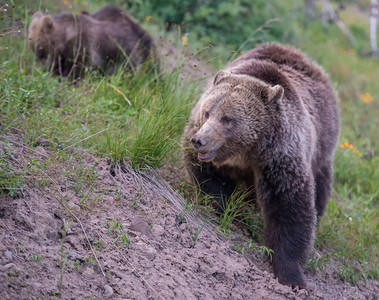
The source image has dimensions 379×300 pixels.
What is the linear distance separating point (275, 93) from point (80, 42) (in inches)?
143

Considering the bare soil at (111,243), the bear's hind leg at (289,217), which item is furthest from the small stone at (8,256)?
the bear's hind leg at (289,217)

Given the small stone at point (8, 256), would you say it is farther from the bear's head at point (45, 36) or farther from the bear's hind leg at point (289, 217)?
the bear's head at point (45, 36)

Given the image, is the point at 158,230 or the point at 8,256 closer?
the point at 8,256

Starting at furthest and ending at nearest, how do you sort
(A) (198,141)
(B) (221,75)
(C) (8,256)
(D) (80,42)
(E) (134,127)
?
(D) (80,42)
(E) (134,127)
(B) (221,75)
(A) (198,141)
(C) (8,256)

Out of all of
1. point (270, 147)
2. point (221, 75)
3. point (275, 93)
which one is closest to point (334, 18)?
point (221, 75)

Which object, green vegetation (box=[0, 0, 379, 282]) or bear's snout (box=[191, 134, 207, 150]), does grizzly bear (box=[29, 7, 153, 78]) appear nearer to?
green vegetation (box=[0, 0, 379, 282])

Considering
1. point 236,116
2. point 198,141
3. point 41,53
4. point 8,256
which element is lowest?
point 41,53

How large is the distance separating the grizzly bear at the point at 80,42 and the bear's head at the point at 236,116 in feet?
9.53

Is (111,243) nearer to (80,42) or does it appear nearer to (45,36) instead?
(80,42)

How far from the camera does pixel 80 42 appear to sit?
6852 mm

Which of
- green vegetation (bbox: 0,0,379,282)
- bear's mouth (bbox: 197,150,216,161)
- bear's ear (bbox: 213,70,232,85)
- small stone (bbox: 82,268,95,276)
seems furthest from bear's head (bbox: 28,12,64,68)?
small stone (bbox: 82,268,95,276)

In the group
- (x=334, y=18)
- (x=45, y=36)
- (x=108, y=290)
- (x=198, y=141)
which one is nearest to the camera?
(x=108, y=290)

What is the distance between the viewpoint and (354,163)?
777 centimetres

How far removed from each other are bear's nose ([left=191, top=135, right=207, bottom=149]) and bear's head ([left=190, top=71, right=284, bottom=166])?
11cm
